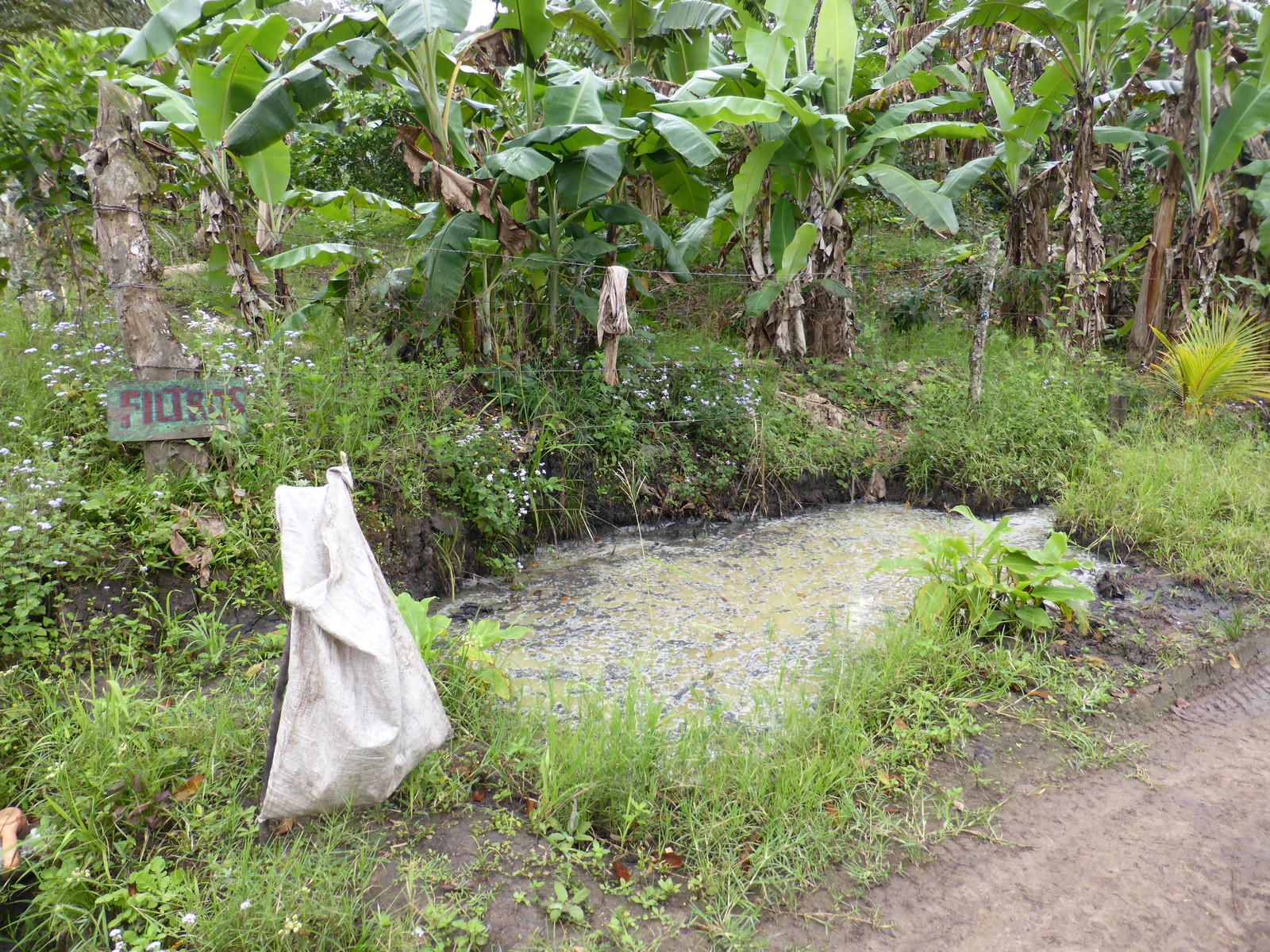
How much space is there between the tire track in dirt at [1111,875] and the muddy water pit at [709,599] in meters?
1.01

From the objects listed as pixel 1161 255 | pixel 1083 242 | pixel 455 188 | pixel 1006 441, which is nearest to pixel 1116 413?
pixel 1006 441

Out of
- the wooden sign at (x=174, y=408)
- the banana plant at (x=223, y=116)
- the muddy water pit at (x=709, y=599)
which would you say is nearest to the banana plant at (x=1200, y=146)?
the muddy water pit at (x=709, y=599)

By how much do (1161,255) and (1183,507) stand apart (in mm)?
4015

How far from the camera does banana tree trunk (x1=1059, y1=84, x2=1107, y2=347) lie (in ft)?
22.6

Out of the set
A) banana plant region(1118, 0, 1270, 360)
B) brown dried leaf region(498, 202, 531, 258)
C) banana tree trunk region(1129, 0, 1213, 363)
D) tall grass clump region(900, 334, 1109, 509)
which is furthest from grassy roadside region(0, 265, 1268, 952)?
banana plant region(1118, 0, 1270, 360)

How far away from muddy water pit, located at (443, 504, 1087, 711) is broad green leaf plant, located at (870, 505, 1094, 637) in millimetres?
487

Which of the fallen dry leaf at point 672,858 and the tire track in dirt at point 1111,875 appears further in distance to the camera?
the fallen dry leaf at point 672,858

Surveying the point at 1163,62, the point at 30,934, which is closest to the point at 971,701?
the point at 30,934

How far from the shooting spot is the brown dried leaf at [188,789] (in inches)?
88.5

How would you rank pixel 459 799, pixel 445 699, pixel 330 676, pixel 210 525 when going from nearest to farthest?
1. pixel 330 676
2. pixel 459 799
3. pixel 445 699
4. pixel 210 525

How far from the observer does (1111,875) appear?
92.7 inches

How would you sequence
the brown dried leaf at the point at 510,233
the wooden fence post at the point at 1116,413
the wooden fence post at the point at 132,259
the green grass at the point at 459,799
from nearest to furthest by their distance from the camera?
the green grass at the point at 459,799, the wooden fence post at the point at 132,259, the brown dried leaf at the point at 510,233, the wooden fence post at the point at 1116,413

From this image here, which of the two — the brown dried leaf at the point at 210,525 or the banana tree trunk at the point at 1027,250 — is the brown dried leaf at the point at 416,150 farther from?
the banana tree trunk at the point at 1027,250

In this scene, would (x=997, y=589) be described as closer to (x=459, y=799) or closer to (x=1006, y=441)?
(x=459, y=799)
